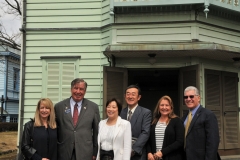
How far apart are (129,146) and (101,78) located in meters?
5.06

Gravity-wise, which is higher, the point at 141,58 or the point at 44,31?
the point at 44,31

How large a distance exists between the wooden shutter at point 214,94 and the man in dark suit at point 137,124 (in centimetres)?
Result: 442

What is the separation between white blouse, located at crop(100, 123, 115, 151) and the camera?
4238 millimetres

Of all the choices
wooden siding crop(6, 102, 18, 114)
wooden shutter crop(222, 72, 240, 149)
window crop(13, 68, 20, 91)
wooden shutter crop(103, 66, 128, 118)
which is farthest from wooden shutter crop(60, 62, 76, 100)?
window crop(13, 68, 20, 91)

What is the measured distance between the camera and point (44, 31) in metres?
→ 9.47

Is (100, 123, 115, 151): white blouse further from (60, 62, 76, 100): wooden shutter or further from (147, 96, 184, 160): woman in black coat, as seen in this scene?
(60, 62, 76, 100): wooden shutter

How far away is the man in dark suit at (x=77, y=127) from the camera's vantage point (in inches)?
183

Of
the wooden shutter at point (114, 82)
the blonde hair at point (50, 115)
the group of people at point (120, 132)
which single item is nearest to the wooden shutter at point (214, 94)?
the wooden shutter at point (114, 82)

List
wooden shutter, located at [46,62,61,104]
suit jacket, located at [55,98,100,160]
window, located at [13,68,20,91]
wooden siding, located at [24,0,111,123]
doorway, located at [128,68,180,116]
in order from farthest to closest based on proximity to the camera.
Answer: window, located at [13,68,20,91], doorway, located at [128,68,180,116], wooden shutter, located at [46,62,61,104], wooden siding, located at [24,0,111,123], suit jacket, located at [55,98,100,160]

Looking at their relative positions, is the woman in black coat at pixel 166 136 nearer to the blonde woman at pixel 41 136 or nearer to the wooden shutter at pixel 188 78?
the blonde woman at pixel 41 136

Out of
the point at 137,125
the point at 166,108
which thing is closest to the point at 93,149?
the point at 137,125

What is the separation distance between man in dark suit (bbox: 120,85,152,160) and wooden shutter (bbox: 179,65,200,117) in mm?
3730

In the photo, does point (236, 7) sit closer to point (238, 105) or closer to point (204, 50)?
point (204, 50)

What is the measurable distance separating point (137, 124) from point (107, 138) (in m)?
0.48
